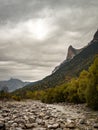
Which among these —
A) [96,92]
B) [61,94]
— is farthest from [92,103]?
[61,94]

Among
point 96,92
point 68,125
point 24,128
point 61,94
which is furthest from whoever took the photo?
point 61,94

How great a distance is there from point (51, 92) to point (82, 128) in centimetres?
10714

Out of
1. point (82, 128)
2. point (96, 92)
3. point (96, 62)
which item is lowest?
point (82, 128)

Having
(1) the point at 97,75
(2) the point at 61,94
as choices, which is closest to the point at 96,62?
(1) the point at 97,75

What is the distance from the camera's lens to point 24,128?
108 ft

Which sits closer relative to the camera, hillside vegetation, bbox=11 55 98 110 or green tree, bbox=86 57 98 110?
green tree, bbox=86 57 98 110

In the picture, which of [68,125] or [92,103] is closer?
[68,125]

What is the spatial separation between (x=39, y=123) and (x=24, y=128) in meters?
4.61

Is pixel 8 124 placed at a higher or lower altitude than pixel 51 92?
lower

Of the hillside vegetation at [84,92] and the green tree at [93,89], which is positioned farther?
the hillside vegetation at [84,92]

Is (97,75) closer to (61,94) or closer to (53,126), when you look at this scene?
(53,126)

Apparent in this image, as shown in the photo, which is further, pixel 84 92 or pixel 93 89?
pixel 84 92

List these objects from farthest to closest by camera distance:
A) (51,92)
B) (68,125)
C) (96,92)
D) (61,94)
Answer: (51,92), (61,94), (96,92), (68,125)

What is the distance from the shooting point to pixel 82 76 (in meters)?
110
